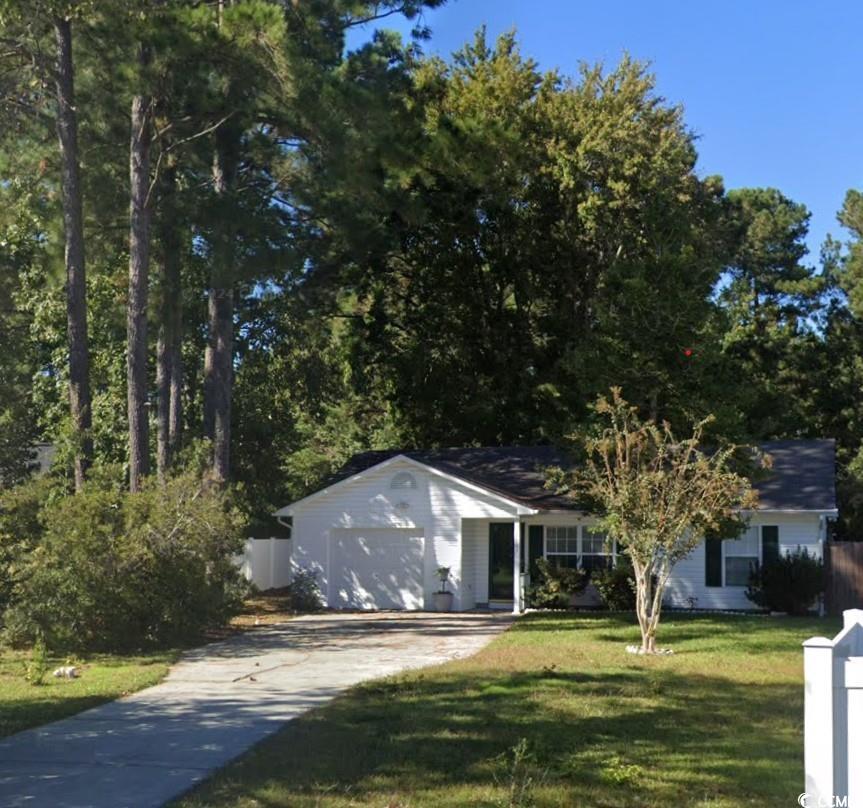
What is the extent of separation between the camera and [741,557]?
26438 mm

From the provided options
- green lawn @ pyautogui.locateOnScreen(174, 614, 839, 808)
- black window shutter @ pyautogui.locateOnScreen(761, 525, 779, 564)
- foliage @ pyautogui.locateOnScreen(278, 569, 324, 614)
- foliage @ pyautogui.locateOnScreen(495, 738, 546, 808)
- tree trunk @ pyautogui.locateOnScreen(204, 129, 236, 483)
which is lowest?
foliage @ pyautogui.locateOnScreen(278, 569, 324, 614)

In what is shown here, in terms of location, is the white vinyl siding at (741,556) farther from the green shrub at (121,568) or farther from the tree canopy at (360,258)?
the green shrub at (121,568)

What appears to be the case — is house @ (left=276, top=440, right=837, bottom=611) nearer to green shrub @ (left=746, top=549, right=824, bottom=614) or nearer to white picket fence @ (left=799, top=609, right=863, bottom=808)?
green shrub @ (left=746, top=549, right=824, bottom=614)

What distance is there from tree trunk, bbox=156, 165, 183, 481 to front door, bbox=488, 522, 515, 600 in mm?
8642

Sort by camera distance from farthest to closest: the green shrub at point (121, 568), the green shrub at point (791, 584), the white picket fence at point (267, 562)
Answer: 1. the white picket fence at point (267, 562)
2. the green shrub at point (791, 584)
3. the green shrub at point (121, 568)

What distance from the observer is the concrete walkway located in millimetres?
8516

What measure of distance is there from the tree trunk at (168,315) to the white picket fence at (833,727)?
2218 centimetres

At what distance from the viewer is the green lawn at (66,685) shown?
11.7 metres

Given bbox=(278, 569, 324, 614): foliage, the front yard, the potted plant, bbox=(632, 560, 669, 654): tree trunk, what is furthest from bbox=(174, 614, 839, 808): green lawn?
bbox=(278, 569, 324, 614): foliage

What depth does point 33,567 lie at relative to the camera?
691 inches

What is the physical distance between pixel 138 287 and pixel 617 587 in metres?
13.4

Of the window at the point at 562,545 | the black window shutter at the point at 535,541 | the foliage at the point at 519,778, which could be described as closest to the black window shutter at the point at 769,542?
the window at the point at 562,545

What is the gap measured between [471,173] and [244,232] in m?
9.47

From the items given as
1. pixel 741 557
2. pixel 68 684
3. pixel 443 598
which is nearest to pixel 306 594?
pixel 443 598
